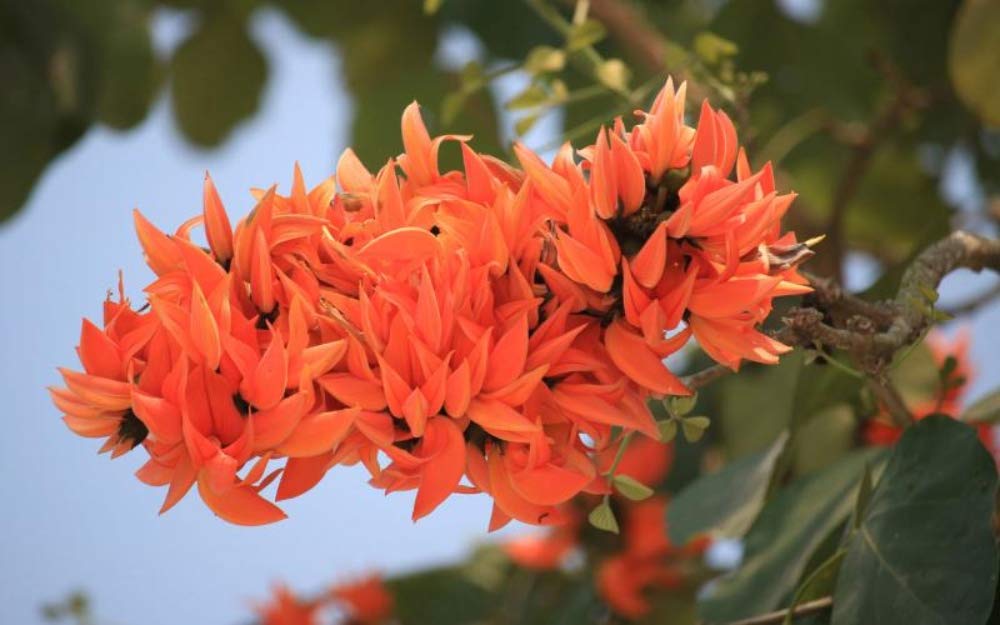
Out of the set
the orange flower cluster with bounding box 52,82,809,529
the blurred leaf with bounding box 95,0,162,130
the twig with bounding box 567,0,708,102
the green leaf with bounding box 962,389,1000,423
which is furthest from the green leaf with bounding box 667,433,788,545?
the blurred leaf with bounding box 95,0,162,130

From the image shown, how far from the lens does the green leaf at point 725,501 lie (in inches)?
30.0

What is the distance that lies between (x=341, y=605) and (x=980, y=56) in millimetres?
669

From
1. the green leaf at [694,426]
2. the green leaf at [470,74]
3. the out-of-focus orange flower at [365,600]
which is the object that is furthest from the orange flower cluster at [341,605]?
the green leaf at [694,426]

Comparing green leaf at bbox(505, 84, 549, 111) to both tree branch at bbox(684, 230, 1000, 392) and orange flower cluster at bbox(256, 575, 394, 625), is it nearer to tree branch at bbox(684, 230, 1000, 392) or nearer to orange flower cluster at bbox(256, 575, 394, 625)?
tree branch at bbox(684, 230, 1000, 392)

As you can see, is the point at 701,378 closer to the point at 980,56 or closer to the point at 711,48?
the point at 711,48

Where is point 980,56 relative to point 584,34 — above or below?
below

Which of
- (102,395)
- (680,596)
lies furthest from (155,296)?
(680,596)

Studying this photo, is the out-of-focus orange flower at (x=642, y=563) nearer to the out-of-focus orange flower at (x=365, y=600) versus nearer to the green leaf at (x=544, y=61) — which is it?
the out-of-focus orange flower at (x=365, y=600)

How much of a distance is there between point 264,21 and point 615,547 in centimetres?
89

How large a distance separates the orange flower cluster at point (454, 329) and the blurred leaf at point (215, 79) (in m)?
1.19

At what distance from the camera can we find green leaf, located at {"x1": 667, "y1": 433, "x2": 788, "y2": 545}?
0.76 m

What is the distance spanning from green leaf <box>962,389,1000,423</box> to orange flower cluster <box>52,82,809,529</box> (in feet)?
1.11

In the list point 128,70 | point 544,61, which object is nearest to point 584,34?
point 544,61

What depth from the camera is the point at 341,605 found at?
3.70 feet
